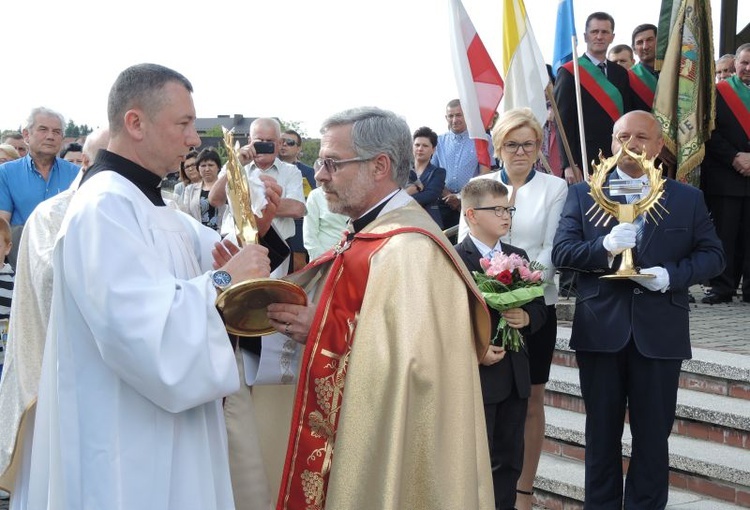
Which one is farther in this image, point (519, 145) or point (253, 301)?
point (519, 145)

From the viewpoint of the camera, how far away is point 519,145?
20.9 feet

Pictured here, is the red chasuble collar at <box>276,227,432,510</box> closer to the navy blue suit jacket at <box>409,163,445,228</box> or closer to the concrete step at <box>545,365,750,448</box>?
the concrete step at <box>545,365,750,448</box>

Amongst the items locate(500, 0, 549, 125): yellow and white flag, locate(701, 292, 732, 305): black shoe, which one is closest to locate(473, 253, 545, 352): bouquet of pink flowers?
locate(500, 0, 549, 125): yellow and white flag

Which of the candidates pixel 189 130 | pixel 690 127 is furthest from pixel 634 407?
pixel 690 127

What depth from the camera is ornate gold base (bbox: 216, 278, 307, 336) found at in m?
3.29

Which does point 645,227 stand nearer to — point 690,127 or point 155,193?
point 155,193

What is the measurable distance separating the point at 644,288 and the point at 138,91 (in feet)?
10.7

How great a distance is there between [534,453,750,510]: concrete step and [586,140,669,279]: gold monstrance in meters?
1.60

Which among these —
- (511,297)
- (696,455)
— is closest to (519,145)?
(511,297)

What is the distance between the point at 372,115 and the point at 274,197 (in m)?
0.52

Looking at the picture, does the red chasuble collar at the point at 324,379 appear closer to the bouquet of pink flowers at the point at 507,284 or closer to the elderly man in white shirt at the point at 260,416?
the elderly man in white shirt at the point at 260,416

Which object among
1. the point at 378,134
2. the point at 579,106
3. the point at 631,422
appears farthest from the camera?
the point at 579,106

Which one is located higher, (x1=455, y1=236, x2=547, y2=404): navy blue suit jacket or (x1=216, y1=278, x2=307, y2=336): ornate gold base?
(x1=216, y1=278, x2=307, y2=336): ornate gold base

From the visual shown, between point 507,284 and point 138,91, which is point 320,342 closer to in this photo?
point 138,91
